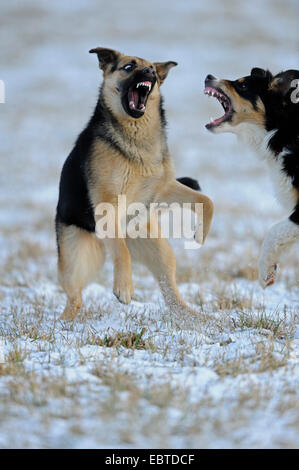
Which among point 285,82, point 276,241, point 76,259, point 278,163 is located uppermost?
point 285,82

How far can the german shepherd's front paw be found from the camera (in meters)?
4.68

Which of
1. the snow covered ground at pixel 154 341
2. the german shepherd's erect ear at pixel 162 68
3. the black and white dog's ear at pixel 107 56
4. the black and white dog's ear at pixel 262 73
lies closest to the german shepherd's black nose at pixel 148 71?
the german shepherd's erect ear at pixel 162 68

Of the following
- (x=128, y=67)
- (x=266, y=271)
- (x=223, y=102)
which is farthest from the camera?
(x=223, y=102)

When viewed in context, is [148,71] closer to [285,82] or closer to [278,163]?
[285,82]

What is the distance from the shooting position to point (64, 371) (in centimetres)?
318

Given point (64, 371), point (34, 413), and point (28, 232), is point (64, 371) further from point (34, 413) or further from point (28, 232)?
point (28, 232)

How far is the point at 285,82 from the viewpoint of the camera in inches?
199

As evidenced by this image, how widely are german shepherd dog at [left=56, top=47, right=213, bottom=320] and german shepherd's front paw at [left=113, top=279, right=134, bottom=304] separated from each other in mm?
115

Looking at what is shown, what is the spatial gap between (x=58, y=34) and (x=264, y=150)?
150 feet

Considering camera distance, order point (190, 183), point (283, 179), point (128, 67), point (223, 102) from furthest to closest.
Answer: point (190, 183) < point (223, 102) < point (128, 67) < point (283, 179)

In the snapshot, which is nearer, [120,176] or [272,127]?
[120,176]

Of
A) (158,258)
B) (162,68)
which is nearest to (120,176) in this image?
(158,258)

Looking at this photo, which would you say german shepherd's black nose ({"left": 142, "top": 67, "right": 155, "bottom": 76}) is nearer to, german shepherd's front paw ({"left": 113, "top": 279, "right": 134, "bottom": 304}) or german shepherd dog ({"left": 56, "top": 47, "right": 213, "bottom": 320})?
german shepherd dog ({"left": 56, "top": 47, "right": 213, "bottom": 320})

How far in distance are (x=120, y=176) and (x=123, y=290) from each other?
3.60 feet
